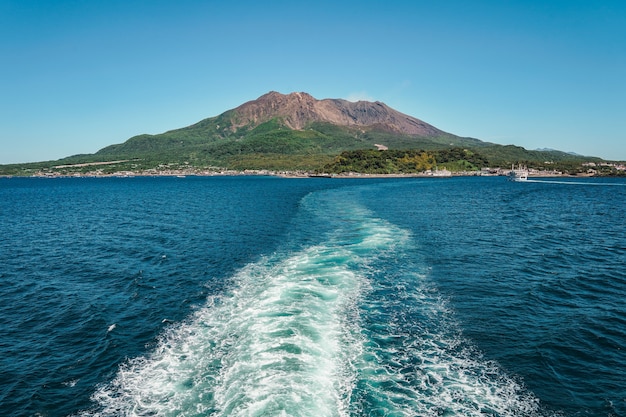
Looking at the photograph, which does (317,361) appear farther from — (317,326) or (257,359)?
(317,326)

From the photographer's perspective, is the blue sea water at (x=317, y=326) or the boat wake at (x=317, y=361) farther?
the blue sea water at (x=317, y=326)

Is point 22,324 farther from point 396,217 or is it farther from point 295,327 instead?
point 396,217

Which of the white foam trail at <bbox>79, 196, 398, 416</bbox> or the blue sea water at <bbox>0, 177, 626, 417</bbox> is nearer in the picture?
the white foam trail at <bbox>79, 196, 398, 416</bbox>

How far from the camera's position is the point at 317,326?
64.8 feet

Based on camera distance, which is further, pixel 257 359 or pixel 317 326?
pixel 317 326

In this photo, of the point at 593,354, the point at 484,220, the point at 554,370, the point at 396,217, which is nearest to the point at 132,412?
the point at 554,370

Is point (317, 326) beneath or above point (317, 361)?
above

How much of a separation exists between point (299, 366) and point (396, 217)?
148 feet

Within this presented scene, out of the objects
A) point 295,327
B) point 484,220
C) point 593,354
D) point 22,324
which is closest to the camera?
point 593,354

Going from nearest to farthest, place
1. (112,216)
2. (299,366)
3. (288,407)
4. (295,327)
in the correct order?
(288,407) < (299,366) < (295,327) < (112,216)

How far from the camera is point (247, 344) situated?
18.0m

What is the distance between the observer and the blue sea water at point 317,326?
1423cm

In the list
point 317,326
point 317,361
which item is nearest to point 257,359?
point 317,361

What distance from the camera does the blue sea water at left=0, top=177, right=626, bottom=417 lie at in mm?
14234
